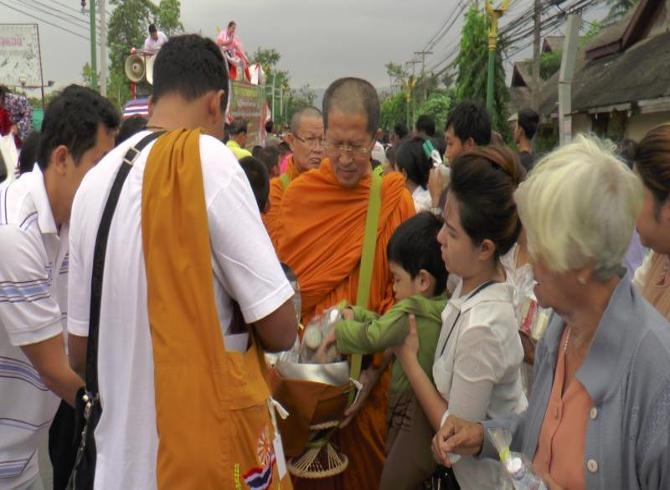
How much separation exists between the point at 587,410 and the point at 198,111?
4.18ft

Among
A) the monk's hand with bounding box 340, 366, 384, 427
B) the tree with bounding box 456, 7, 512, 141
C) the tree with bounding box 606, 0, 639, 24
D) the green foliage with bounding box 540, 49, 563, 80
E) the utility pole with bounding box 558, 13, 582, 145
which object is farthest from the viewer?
the tree with bounding box 606, 0, 639, 24

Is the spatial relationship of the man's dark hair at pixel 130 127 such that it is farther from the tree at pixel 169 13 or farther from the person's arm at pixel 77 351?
the tree at pixel 169 13

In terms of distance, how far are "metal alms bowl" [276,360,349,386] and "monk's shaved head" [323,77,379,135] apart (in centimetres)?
98

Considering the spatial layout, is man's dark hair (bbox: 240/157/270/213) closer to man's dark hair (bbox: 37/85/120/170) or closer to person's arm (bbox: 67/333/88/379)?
man's dark hair (bbox: 37/85/120/170)

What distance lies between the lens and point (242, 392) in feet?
5.87

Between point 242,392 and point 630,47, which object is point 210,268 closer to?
point 242,392

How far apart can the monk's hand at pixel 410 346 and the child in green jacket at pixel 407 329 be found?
2 centimetres

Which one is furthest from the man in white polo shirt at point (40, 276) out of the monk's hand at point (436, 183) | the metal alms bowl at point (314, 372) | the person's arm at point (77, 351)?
the monk's hand at point (436, 183)

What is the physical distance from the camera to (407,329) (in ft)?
7.78

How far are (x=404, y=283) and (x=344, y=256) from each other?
382mm

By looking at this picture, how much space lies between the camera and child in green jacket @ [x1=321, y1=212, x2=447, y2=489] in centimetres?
231

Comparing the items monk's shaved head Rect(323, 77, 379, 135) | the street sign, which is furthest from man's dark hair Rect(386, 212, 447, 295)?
the street sign

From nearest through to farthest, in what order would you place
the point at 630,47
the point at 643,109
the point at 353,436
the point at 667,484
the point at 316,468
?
the point at 667,484 < the point at 316,468 < the point at 353,436 < the point at 643,109 < the point at 630,47

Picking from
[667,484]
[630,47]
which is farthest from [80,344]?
[630,47]
